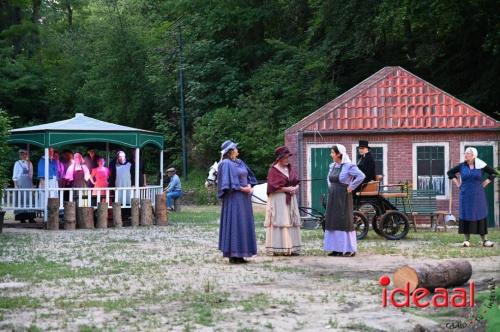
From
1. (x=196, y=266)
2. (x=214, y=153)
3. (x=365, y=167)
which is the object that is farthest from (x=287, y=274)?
(x=214, y=153)

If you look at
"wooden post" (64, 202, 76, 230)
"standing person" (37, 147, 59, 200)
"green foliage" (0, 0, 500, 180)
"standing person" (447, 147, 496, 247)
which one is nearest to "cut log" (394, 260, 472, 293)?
"standing person" (447, 147, 496, 247)

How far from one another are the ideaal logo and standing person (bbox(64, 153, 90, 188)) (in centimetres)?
1439

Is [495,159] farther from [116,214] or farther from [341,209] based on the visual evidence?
[116,214]

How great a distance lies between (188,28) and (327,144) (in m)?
23.4

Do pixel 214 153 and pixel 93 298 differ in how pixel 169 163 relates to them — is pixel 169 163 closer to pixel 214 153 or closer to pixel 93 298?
pixel 214 153

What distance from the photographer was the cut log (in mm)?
9883

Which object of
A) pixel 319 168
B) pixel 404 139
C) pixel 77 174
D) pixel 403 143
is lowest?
pixel 77 174

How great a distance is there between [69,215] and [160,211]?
8.67 ft

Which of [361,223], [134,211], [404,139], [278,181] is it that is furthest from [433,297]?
[134,211]

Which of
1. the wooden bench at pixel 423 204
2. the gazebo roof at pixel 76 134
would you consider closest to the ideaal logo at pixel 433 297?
the wooden bench at pixel 423 204

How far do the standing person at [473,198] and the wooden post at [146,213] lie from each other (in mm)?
9683

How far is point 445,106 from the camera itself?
23641 millimetres

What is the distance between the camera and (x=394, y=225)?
17828mm

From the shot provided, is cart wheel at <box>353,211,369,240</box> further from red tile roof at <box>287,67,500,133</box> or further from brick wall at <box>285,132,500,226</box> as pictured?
red tile roof at <box>287,67,500,133</box>
